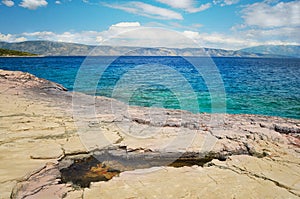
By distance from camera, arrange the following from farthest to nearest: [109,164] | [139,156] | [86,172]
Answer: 1. [139,156]
2. [109,164]
3. [86,172]

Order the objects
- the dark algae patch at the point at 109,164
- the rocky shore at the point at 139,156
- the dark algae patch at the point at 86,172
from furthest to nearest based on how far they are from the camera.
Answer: the dark algae patch at the point at 109,164 < the dark algae patch at the point at 86,172 < the rocky shore at the point at 139,156

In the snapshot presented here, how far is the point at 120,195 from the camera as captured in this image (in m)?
4.46

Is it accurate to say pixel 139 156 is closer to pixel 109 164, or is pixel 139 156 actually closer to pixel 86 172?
pixel 109 164

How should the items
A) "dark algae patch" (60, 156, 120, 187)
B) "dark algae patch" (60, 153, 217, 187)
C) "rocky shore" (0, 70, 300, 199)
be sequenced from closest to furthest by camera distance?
"rocky shore" (0, 70, 300, 199) < "dark algae patch" (60, 156, 120, 187) < "dark algae patch" (60, 153, 217, 187)

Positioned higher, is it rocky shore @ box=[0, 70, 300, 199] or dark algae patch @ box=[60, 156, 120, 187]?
rocky shore @ box=[0, 70, 300, 199]

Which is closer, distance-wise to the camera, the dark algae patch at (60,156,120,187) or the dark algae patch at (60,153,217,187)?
the dark algae patch at (60,156,120,187)

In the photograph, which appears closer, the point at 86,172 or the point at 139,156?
the point at 86,172

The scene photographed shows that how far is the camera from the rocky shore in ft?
15.3

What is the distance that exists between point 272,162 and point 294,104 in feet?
47.3

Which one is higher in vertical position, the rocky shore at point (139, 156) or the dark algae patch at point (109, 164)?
the rocky shore at point (139, 156)

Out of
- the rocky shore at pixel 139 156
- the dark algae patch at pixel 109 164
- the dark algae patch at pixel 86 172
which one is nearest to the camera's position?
the rocky shore at pixel 139 156

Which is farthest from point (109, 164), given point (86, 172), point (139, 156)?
point (139, 156)

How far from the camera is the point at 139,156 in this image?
6.50 metres

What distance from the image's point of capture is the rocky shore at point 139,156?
4.67 metres
